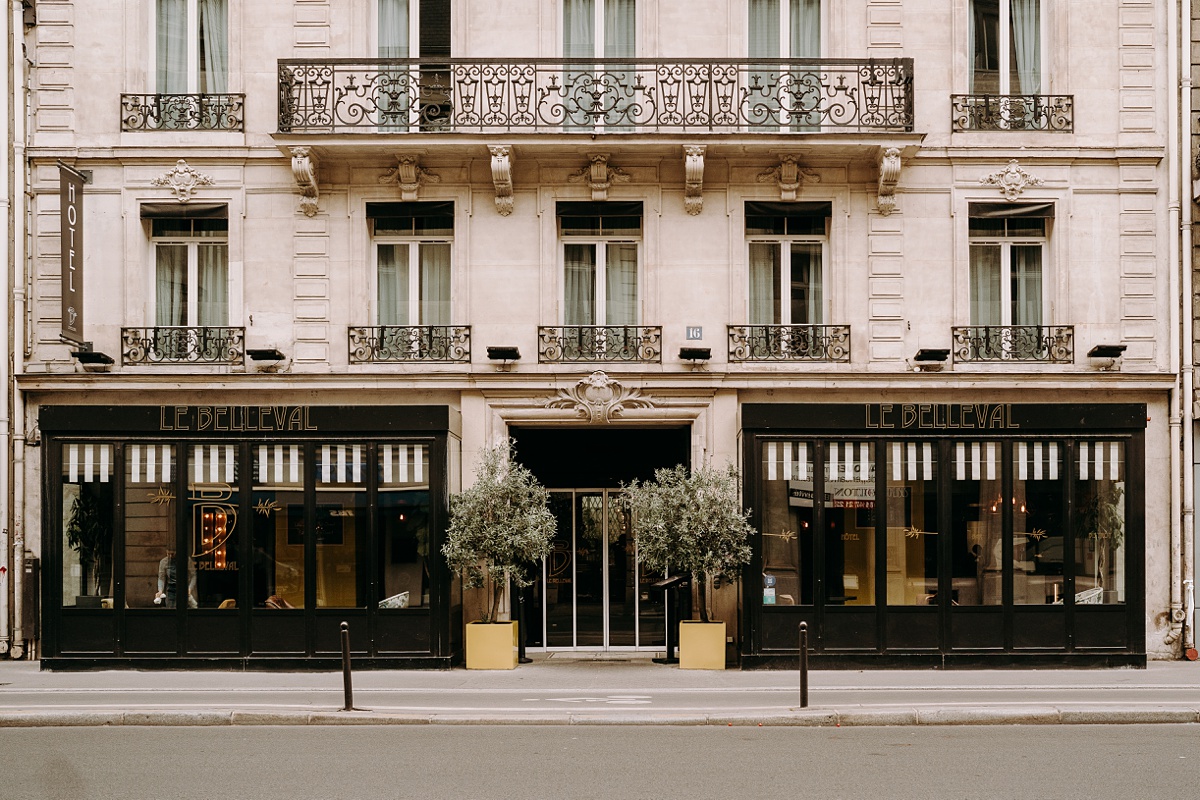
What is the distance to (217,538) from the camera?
1630cm

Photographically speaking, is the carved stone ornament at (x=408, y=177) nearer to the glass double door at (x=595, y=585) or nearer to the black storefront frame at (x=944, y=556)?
the glass double door at (x=595, y=585)

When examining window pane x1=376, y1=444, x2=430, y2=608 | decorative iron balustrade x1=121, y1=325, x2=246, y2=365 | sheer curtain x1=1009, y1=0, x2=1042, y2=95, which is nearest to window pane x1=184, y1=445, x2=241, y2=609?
decorative iron balustrade x1=121, y1=325, x2=246, y2=365

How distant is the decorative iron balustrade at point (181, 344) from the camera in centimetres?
1688

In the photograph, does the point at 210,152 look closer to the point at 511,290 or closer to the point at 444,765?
the point at 511,290

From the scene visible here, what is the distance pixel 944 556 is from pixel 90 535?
38.2ft

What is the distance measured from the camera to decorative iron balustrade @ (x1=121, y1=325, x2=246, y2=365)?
55.4 ft

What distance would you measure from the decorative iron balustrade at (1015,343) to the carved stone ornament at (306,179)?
9226 millimetres

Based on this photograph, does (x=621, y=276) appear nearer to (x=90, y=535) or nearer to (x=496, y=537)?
(x=496, y=537)

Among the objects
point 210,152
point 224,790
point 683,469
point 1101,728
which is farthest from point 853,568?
point 210,152

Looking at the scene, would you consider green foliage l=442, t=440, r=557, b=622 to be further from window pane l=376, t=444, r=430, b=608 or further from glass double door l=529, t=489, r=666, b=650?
glass double door l=529, t=489, r=666, b=650

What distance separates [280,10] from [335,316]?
4463mm

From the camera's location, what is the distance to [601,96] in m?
16.7

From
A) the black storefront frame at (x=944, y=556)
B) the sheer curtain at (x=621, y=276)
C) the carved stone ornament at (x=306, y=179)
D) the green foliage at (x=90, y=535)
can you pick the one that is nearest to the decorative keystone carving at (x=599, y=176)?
the sheer curtain at (x=621, y=276)

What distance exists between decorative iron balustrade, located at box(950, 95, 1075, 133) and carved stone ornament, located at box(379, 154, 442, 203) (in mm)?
7532
